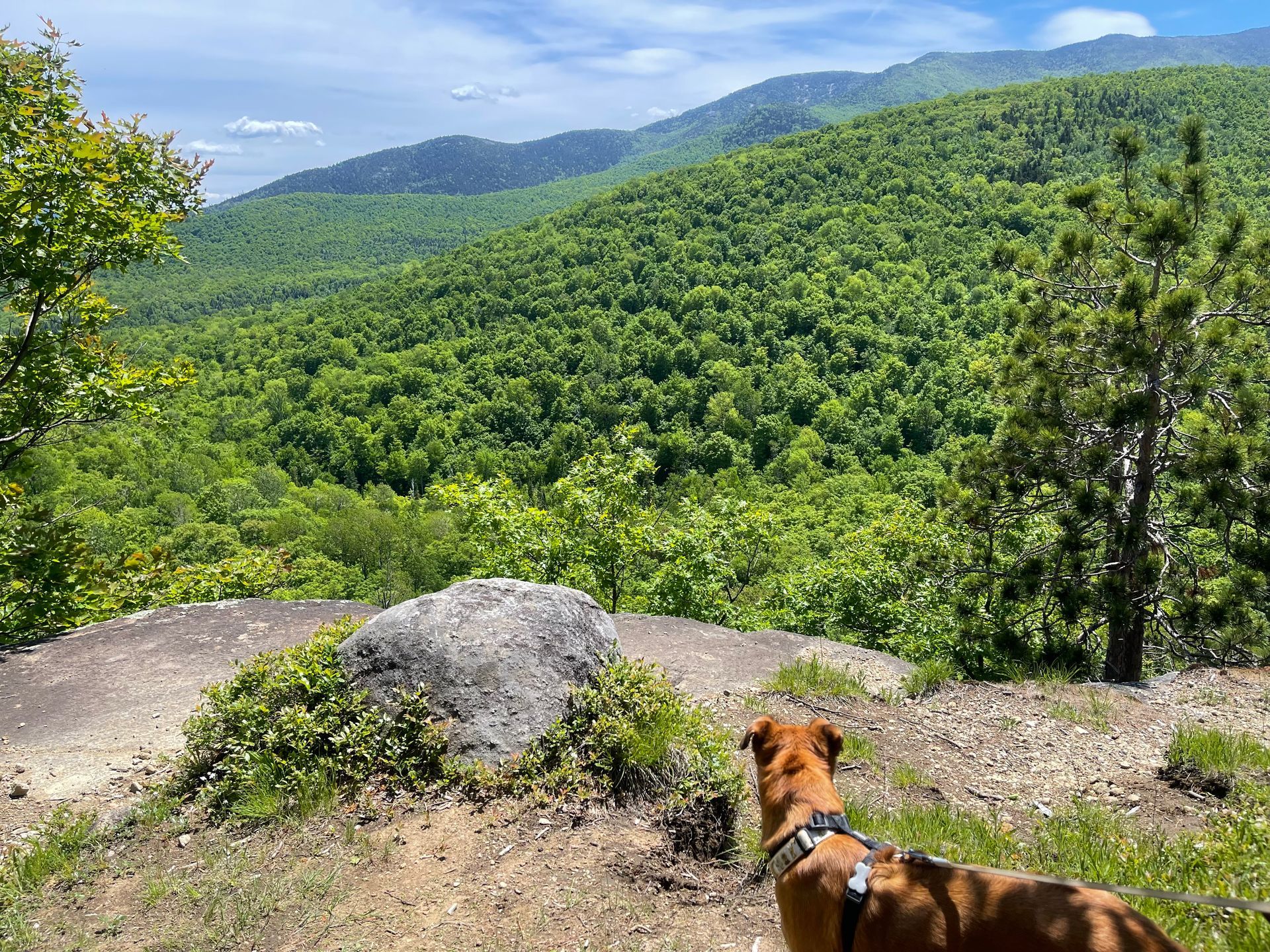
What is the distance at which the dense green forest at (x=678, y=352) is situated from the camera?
50.9 meters

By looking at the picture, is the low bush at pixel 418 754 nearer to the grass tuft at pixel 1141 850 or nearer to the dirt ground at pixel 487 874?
the dirt ground at pixel 487 874

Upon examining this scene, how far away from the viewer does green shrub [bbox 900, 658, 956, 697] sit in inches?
246

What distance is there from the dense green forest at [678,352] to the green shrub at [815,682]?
34.1 ft

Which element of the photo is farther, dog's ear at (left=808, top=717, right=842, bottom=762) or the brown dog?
dog's ear at (left=808, top=717, right=842, bottom=762)

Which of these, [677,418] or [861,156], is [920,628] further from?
[861,156]

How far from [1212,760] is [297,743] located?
571 centimetres

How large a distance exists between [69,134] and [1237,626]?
42.0 feet

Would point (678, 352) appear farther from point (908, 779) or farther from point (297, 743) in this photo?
point (297, 743)

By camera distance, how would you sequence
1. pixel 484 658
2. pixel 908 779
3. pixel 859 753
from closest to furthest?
pixel 908 779 → pixel 484 658 → pixel 859 753

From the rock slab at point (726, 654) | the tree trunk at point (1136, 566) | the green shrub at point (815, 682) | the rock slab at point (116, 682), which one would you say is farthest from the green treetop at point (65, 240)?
the tree trunk at point (1136, 566)

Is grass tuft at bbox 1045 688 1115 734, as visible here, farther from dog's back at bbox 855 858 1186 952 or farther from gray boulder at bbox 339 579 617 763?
dog's back at bbox 855 858 1186 952

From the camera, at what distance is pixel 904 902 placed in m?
2.19

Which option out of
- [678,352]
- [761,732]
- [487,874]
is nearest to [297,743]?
[487,874]

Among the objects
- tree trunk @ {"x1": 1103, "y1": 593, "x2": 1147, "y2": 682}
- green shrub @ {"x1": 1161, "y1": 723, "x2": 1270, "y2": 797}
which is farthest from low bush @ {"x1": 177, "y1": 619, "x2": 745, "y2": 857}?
tree trunk @ {"x1": 1103, "y1": 593, "x2": 1147, "y2": 682}
